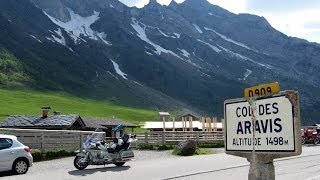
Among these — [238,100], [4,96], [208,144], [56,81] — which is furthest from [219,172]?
[56,81]

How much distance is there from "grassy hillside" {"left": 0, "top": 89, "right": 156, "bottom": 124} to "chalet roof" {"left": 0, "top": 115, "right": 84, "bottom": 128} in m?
60.6

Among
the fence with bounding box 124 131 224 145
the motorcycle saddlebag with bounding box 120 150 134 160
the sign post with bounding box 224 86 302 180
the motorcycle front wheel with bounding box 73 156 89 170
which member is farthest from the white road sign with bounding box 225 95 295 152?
the fence with bounding box 124 131 224 145

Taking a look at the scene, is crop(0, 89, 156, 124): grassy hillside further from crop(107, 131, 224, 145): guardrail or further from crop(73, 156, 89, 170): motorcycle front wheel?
crop(73, 156, 89, 170): motorcycle front wheel

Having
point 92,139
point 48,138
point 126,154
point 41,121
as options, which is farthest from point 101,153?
point 41,121

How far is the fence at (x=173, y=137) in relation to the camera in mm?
40469

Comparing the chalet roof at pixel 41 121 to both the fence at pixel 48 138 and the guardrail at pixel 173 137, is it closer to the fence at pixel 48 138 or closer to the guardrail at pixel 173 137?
the guardrail at pixel 173 137

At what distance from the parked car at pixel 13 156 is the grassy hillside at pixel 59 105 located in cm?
9472

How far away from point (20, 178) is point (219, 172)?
7362 millimetres

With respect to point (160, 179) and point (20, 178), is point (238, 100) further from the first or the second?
point (20, 178)

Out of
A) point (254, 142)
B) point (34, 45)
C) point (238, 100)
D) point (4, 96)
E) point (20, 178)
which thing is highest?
point (34, 45)

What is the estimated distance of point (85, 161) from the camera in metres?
20.8

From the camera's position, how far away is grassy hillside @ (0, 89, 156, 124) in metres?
120

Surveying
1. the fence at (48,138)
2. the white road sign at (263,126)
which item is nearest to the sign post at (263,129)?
the white road sign at (263,126)

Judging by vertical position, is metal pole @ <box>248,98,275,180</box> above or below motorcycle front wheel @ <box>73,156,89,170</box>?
above
